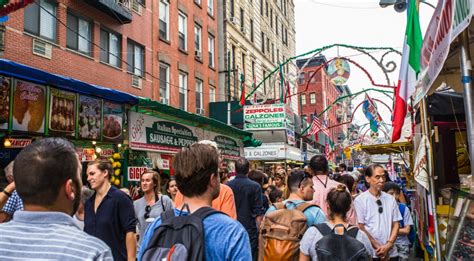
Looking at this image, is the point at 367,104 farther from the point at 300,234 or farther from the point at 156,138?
the point at 300,234

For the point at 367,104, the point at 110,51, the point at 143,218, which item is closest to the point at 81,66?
the point at 110,51

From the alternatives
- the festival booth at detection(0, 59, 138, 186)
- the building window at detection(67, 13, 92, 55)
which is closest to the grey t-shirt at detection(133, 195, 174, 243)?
the festival booth at detection(0, 59, 138, 186)

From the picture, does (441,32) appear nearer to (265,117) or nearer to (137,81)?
(137,81)

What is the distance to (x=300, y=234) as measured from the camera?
430 centimetres

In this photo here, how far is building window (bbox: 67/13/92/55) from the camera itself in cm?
1416

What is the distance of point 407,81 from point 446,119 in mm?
2468

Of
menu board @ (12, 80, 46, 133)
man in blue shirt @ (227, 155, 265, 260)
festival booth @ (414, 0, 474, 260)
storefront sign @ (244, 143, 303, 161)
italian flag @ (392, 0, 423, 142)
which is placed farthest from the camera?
storefront sign @ (244, 143, 303, 161)

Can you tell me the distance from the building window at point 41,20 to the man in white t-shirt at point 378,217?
34.6ft

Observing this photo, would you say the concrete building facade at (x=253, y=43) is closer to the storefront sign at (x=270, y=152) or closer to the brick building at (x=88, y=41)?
the storefront sign at (x=270, y=152)

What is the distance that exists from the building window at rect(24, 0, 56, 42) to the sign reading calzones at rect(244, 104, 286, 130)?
958cm

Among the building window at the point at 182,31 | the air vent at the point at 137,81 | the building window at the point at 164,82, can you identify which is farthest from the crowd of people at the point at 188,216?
the building window at the point at 182,31

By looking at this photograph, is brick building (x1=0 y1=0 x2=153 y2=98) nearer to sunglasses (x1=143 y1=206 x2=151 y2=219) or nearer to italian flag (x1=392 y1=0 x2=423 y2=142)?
sunglasses (x1=143 y1=206 x2=151 y2=219)

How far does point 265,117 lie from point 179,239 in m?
18.0

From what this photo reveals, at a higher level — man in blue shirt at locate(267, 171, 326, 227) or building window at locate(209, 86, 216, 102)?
building window at locate(209, 86, 216, 102)
